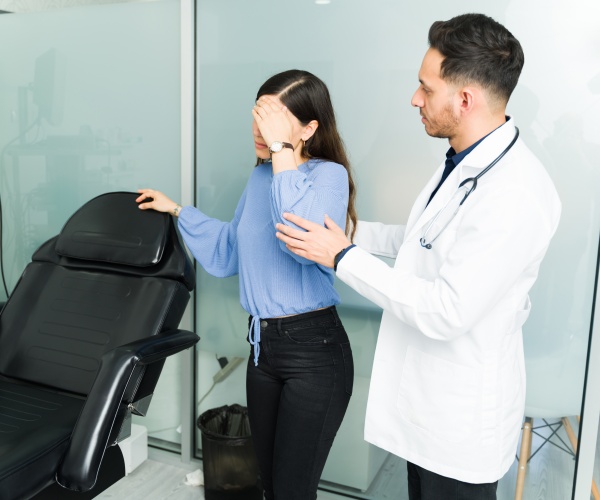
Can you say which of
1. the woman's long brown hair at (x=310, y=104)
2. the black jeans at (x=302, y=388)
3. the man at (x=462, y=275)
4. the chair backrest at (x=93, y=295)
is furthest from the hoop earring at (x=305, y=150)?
the chair backrest at (x=93, y=295)

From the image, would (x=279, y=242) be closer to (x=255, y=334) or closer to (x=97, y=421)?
(x=255, y=334)

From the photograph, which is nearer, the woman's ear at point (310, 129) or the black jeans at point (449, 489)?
the black jeans at point (449, 489)

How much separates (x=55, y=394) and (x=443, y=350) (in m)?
1.10

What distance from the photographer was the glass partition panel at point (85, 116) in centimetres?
218

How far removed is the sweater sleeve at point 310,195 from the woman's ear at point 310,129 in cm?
9

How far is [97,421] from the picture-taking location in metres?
1.27

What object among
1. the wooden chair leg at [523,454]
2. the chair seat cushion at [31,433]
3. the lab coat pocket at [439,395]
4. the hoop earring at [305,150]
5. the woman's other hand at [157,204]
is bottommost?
the wooden chair leg at [523,454]

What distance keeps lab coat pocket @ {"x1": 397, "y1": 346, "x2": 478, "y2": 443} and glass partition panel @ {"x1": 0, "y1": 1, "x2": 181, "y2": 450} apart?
1.35 meters

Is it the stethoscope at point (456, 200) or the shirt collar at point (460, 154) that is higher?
the shirt collar at point (460, 154)

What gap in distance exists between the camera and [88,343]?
1653mm

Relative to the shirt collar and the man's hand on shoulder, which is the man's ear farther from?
the man's hand on shoulder

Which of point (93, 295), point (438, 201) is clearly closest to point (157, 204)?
point (93, 295)

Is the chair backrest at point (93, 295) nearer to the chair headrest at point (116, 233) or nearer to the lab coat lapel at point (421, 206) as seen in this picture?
the chair headrest at point (116, 233)

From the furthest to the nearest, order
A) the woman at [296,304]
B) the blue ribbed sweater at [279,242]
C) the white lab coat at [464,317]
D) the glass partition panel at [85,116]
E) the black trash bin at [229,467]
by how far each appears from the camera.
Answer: the glass partition panel at [85,116]
the black trash bin at [229,467]
the woman at [296,304]
the blue ribbed sweater at [279,242]
the white lab coat at [464,317]
